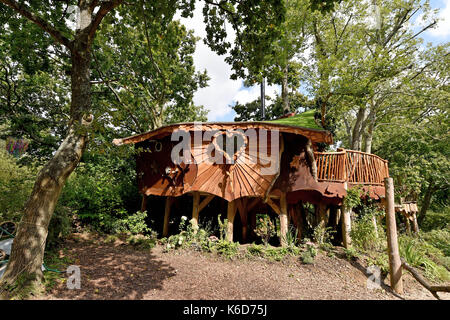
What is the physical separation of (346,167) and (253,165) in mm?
3820

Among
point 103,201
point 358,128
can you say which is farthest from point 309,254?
point 358,128

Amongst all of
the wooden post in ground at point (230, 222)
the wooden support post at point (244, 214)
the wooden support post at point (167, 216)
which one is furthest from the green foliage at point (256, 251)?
the wooden support post at point (167, 216)

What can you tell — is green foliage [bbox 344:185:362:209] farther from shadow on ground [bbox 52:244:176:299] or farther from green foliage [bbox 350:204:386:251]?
shadow on ground [bbox 52:244:176:299]

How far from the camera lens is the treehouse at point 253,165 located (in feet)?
22.8

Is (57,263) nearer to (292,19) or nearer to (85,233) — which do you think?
(85,233)

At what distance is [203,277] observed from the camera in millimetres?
5242

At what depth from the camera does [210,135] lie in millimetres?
7258

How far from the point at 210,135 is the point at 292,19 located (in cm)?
1115

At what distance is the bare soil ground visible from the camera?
14.7 feet

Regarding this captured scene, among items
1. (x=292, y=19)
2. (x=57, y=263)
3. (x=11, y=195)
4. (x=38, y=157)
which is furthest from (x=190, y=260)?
(x=292, y=19)

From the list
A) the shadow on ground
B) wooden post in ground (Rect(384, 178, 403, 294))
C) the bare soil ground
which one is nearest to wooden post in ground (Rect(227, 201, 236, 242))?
the bare soil ground
